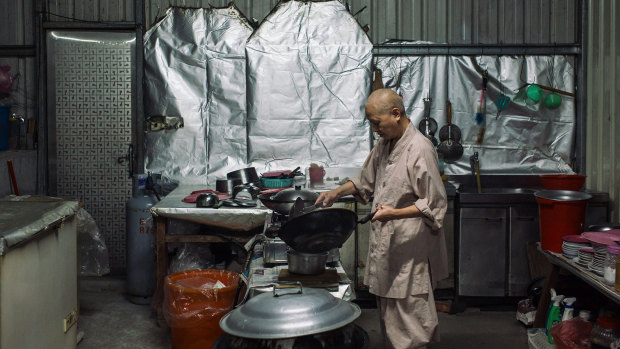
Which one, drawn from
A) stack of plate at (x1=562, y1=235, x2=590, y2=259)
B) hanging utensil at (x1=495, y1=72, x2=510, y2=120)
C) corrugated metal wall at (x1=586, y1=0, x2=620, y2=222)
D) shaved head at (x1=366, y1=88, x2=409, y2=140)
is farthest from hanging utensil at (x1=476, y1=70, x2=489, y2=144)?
shaved head at (x1=366, y1=88, x2=409, y2=140)

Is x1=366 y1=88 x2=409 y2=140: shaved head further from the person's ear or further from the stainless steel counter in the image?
the stainless steel counter

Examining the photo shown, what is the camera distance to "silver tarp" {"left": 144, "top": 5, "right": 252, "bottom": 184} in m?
5.91

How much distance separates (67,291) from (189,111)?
247 centimetres

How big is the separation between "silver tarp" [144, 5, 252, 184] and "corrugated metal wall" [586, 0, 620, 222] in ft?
10.2

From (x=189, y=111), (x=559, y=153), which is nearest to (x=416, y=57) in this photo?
(x=559, y=153)

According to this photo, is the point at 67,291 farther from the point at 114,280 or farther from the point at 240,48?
the point at 240,48

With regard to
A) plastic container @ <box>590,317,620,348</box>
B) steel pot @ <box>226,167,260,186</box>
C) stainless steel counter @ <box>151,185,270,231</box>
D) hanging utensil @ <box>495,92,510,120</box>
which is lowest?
plastic container @ <box>590,317,620,348</box>

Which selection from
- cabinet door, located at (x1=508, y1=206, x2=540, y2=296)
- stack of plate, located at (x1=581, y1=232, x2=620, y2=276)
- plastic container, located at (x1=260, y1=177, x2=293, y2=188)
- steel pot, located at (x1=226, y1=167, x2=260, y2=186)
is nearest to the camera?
stack of plate, located at (x1=581, y1=232, x2=620, y2=276)

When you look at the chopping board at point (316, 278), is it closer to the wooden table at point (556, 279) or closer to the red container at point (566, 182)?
the wooden table at point (556, 279)

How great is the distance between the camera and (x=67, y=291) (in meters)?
3.90

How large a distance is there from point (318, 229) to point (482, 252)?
112 inches

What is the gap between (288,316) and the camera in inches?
87.7

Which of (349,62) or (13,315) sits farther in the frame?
(349,62)

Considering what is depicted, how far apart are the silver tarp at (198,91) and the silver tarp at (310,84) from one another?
0.15m
